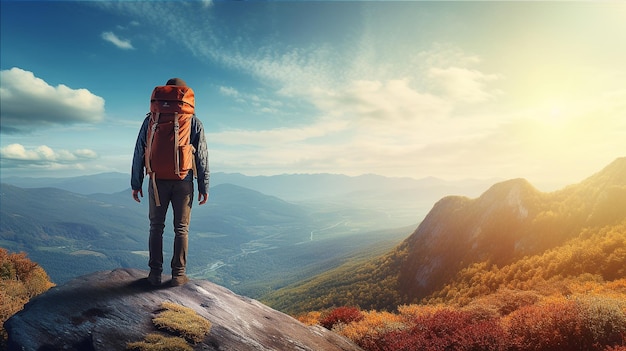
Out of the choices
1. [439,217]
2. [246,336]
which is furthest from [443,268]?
[246,336]

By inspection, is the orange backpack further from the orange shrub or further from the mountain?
the mountain

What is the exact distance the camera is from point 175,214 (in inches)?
373

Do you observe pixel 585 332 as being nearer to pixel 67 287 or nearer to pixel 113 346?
pixel 113 346

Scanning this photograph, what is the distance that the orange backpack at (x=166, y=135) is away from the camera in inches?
353

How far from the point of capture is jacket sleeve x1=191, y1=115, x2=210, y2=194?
9859 millimetres

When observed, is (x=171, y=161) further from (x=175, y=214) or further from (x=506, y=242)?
(x=506, y=242)

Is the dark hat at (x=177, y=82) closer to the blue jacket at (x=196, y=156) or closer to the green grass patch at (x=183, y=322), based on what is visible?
the blue jacket at (x=196, y=156)

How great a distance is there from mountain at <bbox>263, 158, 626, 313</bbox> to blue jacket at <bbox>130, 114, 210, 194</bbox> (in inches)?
1195

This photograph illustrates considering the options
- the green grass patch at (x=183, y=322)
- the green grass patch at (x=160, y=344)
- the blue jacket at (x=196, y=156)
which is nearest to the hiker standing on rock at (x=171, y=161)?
the blue jacket at (x=196, y=156)

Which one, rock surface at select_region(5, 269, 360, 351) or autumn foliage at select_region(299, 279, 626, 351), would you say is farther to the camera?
autumn foliage at select_region(299, 279, 626, 351)

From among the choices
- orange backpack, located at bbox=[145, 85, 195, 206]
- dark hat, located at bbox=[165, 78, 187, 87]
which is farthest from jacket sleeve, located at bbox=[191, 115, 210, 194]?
dark hat, located at bbox=[165, 78, 187, 87]

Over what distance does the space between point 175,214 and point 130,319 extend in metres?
3.04

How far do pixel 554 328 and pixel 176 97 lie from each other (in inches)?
518

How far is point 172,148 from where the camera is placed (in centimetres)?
901
